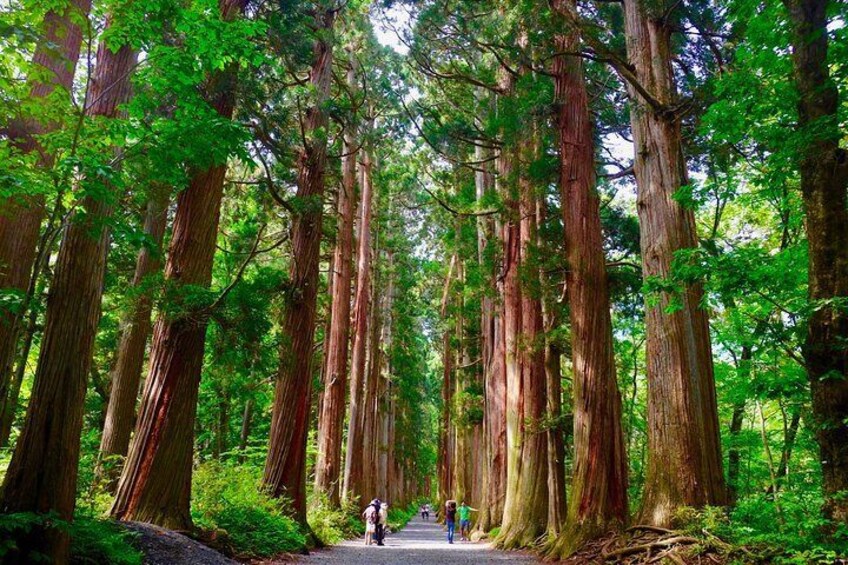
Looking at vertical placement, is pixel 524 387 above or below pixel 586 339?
below

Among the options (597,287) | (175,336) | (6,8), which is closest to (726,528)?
(597,287)

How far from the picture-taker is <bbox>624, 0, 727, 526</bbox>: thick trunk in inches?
275

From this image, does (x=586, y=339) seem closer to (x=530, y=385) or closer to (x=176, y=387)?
(x=530, y=385)

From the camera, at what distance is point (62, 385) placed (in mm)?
4605

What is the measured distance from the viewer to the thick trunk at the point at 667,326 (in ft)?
22.9

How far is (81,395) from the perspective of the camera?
4.72 meters

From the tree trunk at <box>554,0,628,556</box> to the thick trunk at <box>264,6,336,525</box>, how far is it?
5.03m

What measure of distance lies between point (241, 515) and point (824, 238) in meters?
8.58

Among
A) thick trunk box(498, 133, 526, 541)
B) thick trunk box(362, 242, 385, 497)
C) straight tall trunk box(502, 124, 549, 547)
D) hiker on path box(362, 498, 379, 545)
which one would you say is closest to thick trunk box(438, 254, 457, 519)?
thick trunk box(362, 242, 385, 497)

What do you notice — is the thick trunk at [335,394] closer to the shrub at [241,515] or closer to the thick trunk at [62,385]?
the shrub at [241,515]

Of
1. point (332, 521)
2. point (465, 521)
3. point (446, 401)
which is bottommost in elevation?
point (465, 521)

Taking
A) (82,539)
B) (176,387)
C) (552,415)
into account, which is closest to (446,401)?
(552,415)

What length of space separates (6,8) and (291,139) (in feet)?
23.0

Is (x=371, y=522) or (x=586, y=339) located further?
(x=371, y=522)
